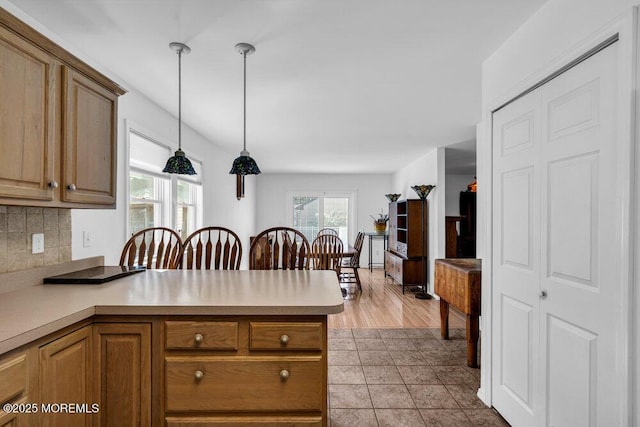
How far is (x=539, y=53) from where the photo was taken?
1.78 meters

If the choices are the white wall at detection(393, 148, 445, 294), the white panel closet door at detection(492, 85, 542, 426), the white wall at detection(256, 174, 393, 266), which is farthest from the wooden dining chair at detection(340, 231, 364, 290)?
the white panel closet door at detection(492, 85, 542, 426)

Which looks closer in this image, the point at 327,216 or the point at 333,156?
the point at 333,156

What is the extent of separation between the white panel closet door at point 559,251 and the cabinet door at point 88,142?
235cm

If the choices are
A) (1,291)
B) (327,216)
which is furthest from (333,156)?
(1,291)

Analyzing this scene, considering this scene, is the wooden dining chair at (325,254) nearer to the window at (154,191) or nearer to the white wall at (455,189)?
the window at (154,191)

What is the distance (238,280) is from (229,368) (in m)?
0.58

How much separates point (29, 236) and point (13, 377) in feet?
3.28

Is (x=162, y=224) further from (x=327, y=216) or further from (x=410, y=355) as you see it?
(x=327, y=216)

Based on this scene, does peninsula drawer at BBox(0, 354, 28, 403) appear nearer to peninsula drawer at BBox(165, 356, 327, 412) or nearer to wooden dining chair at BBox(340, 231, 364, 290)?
peninsula drawer at BBox(165, 356, 327, 412)

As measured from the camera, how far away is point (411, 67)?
8.25ft

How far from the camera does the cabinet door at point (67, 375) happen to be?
1130 mm

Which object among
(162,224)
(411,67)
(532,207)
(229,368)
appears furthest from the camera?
(162,224)

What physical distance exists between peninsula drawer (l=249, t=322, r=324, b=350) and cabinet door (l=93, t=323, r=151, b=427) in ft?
1.38

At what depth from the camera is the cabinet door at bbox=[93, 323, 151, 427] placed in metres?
1.32
